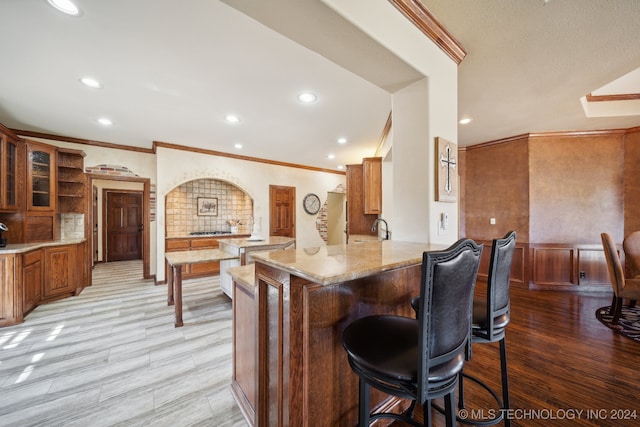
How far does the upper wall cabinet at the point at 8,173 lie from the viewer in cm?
310

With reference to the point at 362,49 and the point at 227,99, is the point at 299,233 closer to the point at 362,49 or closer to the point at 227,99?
the point at 227,99

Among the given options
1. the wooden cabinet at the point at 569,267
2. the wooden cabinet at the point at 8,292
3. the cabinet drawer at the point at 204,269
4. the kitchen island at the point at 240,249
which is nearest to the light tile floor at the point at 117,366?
the wooden cabinet at the point at 8,292

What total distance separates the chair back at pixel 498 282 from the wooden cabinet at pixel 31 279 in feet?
15.4

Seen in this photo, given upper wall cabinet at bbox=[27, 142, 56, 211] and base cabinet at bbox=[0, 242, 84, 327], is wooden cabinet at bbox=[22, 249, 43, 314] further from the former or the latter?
upper wall cabinet at bbox=[27, 142, 56, 211]

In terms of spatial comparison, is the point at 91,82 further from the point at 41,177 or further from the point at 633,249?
the point at 633,249

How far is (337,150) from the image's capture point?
504 cm

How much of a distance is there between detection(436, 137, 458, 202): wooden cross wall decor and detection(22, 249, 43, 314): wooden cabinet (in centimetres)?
460

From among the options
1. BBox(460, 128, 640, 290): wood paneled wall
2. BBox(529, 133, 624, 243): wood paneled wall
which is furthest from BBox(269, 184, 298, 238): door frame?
BBox(529, 133, 624, 243): wood paneled wall

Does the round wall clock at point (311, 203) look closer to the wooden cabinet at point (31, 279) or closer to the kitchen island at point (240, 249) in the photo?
the kitchen island at point (240, 249)

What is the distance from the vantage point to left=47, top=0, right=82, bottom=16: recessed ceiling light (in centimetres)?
151

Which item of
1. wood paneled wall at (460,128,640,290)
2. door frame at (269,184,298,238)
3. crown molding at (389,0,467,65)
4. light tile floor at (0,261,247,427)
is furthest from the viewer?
door frame at (269,184,298,238)

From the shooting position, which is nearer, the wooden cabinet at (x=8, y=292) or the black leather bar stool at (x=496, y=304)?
the black leather bar stool at (x=496, y=304)

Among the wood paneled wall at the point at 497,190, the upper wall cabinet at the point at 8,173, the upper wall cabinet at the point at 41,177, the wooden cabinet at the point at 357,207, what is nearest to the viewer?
the upper wall cabinet at the point at 8,173

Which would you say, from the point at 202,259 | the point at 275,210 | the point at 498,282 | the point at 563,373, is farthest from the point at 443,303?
the point at 275,210
